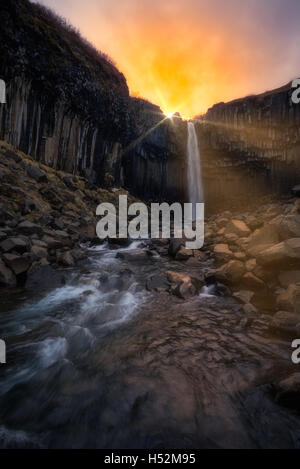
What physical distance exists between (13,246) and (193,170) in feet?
95.7

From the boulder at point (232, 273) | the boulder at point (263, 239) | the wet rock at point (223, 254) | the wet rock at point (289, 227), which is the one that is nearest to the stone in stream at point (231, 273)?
the boulder at point (232, 273)

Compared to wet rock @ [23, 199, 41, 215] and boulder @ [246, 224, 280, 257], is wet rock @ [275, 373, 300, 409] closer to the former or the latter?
boulder @ [246, 224, 280, 257]

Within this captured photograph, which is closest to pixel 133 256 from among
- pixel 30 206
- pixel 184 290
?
pixel 184 290

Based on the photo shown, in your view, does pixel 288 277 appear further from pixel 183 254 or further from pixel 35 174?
pixel 35 174

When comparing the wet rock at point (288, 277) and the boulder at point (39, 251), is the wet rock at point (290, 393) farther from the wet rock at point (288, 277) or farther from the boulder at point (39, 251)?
the boulder at point (39, 251)

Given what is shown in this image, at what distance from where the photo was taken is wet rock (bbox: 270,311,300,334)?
3512mm

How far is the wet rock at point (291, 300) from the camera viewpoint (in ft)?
12.6

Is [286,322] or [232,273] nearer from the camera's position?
[286,322]

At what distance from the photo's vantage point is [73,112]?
59.1 ft

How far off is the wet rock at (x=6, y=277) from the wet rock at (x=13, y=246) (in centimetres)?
57

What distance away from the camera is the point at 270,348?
3291 millimetres

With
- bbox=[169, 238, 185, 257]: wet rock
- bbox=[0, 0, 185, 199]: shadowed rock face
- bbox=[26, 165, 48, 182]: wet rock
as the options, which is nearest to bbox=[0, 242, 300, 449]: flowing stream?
bbox=[169, 238, 185, 257]: wet rock

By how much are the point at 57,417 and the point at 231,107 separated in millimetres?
33019
